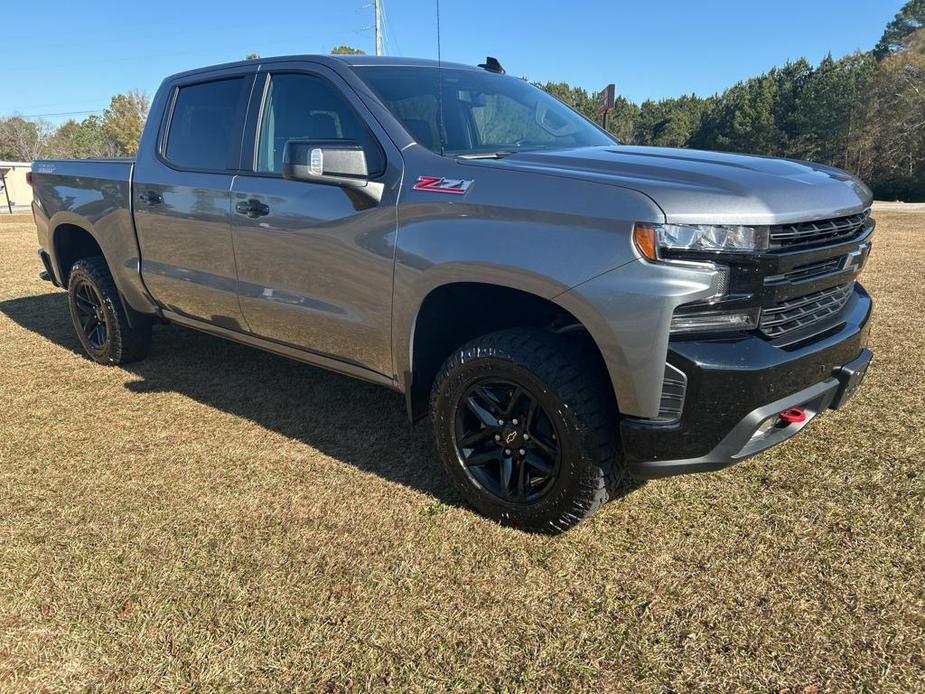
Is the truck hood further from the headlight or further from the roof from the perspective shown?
the roof

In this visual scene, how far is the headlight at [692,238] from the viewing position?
2.09 metres

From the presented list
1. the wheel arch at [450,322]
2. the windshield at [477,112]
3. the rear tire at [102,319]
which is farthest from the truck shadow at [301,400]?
the windshield at [477,112]

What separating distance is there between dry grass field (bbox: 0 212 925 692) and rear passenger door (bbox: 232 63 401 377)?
0.71 meters

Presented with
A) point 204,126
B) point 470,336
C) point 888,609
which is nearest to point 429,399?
point 470,336

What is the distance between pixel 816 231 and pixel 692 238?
56cm

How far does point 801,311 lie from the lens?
7.81 ft

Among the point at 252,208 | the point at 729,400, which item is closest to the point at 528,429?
the point at 729,400

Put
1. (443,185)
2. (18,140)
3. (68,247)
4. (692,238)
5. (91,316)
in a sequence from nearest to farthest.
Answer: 1. (692,238)
2. (443,185)
3. (91,316)
4. (68,247)
5. (18,140)

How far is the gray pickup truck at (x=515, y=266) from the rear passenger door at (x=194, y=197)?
18mm

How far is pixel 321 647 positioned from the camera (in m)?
2.11

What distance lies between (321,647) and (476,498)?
92cm

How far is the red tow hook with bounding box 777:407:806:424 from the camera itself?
2365 millimetres

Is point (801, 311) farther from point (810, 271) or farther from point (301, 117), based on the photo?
point (301, 117)

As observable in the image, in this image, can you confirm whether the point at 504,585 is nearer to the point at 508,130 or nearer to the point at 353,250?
the point at 353,250
